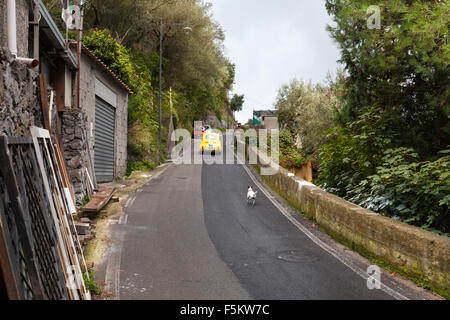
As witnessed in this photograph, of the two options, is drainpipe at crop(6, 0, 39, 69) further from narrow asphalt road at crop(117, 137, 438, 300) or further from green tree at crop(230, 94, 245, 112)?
green tree at crop(230, 94, 245, 112)

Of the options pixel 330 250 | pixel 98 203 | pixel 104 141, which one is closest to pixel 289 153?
pixel 104 141

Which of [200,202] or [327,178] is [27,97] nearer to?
[200,202]

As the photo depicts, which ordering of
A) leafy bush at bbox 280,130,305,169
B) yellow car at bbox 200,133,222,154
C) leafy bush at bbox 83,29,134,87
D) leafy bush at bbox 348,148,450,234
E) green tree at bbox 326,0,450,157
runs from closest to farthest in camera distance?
leafy bush at bbox 348,148,450,234 → green tree at bbox 326,0,450,157 → leafy bush at bbox 83,29,134,87 → leafy bush at bbox 280,130,305,169 → yellow car at bbox 200,133,222,154

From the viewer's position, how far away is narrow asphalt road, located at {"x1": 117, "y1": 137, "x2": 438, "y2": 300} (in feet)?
18.3

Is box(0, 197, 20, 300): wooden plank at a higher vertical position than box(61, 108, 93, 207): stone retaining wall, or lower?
lower

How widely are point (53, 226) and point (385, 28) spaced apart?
888 cm

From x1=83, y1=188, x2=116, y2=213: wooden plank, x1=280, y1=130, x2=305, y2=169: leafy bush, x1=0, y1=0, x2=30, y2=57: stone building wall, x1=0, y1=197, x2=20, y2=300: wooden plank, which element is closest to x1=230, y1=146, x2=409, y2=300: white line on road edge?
x1=0, y1=197, x2=20, y2=300: wooden plank

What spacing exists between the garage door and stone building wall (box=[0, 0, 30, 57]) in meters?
7.65

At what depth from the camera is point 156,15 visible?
2902cm

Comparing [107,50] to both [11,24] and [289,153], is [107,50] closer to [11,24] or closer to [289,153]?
[11,24]

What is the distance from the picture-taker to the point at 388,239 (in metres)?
6.76

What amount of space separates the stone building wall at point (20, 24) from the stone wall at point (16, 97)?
532 millimetres

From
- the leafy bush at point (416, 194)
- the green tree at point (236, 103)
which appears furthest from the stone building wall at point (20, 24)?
the green tree at point (236, 103)

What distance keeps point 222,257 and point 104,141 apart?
10.9 meters
